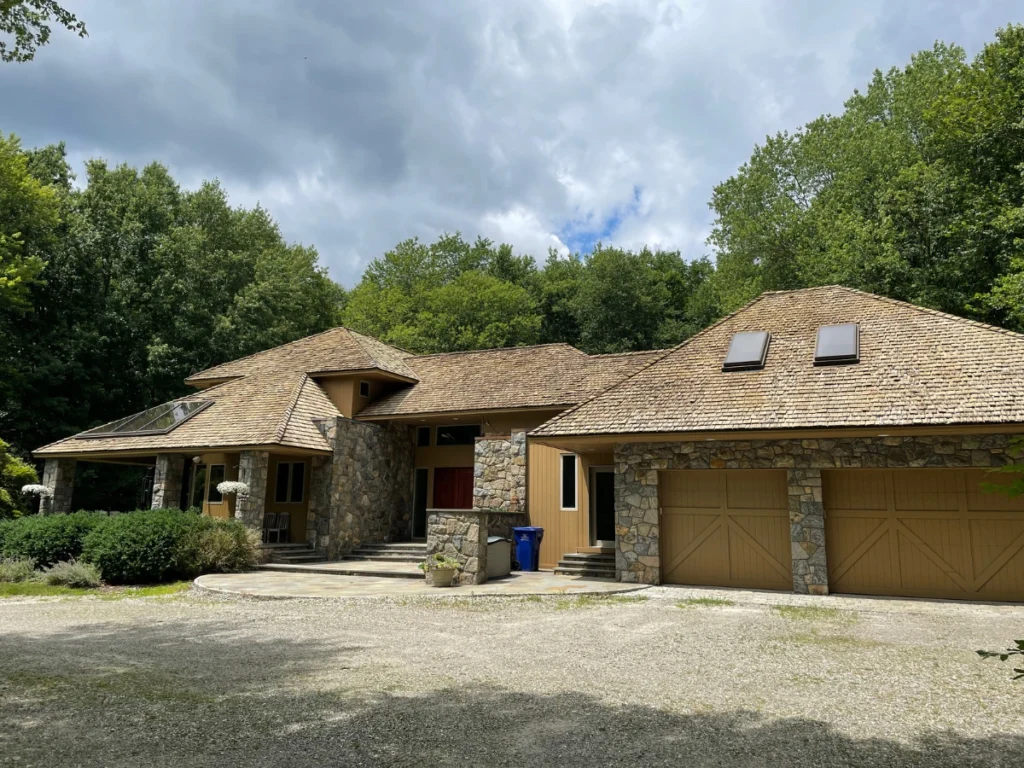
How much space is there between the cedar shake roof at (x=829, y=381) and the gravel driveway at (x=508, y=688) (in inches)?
125

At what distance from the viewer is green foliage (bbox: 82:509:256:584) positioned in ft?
42.8

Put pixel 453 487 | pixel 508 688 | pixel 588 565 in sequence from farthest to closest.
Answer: pixel 453 487 → pixel 588 565 → pixel 508 688

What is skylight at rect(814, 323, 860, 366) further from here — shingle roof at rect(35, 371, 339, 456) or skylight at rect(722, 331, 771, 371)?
shingle roof at rect(35, 371, 339, 456)

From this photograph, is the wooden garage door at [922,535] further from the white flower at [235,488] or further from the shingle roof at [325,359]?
the white flower at [235,488]

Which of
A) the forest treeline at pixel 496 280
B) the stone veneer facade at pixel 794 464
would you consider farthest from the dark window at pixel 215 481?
the stone veneer facade at pixel 794 464

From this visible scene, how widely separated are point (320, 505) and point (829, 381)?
1186 centimetres

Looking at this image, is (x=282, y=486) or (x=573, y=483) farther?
(x=282, y=486)

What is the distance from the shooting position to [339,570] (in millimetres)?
14539

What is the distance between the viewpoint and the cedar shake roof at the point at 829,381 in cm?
1100

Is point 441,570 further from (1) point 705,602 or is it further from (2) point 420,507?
(2) point 420,507

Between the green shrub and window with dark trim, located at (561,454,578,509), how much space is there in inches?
387

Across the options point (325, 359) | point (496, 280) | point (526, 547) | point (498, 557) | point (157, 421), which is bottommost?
point (498, 557)

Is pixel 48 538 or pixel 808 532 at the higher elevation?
pixel 808 532

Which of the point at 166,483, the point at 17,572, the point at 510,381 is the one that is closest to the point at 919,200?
the point at 510,381
